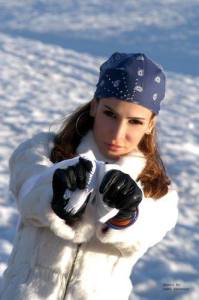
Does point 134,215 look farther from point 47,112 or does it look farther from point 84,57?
point 84,57

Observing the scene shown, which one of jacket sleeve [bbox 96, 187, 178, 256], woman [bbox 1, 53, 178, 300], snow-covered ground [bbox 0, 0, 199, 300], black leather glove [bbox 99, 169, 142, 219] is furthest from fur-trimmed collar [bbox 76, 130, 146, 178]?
snow-covered ground [bbox 0, 0, 199, 300]

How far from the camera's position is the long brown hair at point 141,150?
2021 millimetres

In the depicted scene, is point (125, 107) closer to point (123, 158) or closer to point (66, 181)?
point (123, 158)

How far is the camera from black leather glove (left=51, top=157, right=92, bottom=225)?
5.40 feet

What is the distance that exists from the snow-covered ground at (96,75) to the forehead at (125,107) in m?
0.51

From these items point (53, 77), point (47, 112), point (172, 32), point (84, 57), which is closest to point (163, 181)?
point (47, 112)

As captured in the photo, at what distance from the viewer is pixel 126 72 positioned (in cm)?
200

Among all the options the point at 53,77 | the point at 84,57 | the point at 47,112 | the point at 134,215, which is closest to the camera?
the point at 134,215

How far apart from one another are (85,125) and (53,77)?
5926 mm

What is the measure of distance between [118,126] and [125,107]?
0.23 ft

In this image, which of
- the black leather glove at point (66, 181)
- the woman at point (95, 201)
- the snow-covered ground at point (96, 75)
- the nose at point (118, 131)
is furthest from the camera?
the snow-covered ground at point (96, 75)

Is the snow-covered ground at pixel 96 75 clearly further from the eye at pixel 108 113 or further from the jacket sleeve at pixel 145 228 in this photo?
the jacket sleeve at pixel 145 228

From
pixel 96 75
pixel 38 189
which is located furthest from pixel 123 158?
pixel 96 75

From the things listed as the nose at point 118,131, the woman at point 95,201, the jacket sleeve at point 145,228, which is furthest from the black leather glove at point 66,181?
the nose at point 118,131
